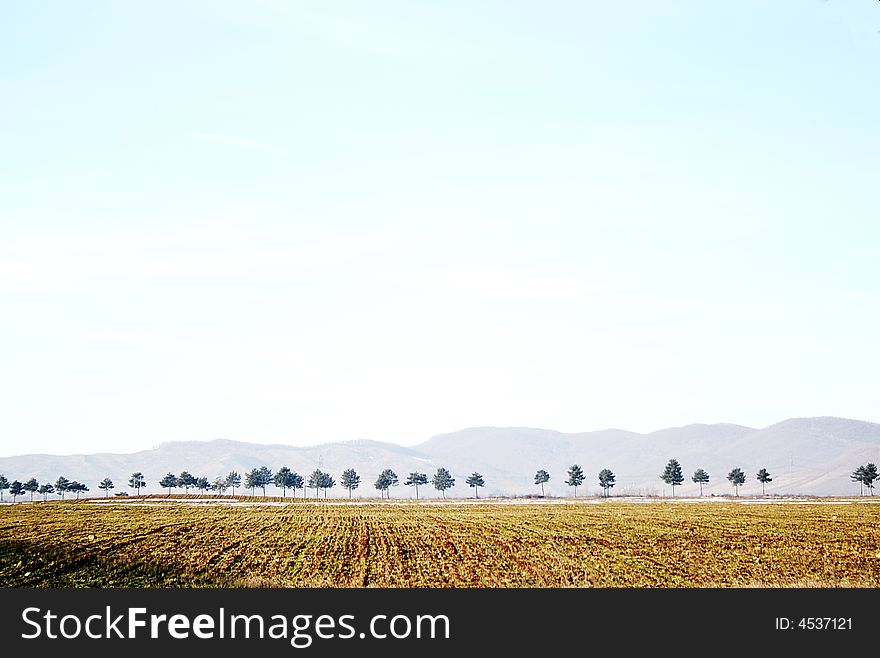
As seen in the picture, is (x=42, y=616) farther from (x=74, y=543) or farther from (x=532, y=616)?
(x=74, y=543)

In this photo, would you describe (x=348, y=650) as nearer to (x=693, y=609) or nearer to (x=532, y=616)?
(x=532, y=616)

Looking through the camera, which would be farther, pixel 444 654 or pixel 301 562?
pixel 301 562

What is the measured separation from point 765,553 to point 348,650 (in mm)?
29456

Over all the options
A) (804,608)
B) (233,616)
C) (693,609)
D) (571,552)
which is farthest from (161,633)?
(571,552)

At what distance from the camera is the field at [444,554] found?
3142cm

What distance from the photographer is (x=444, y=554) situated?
38938 mm

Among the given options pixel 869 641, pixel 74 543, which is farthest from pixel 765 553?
pixel 74 543

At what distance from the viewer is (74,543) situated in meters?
46.4

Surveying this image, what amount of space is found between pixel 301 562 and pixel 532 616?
20979mm

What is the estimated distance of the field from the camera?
3142cm

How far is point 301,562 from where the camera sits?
36906 mm

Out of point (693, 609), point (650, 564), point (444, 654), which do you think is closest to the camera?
point (444, 654)

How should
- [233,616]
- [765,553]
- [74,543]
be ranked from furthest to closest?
[74,543], [765,553], [233,616]

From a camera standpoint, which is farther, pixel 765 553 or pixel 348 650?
pixel 765 553
